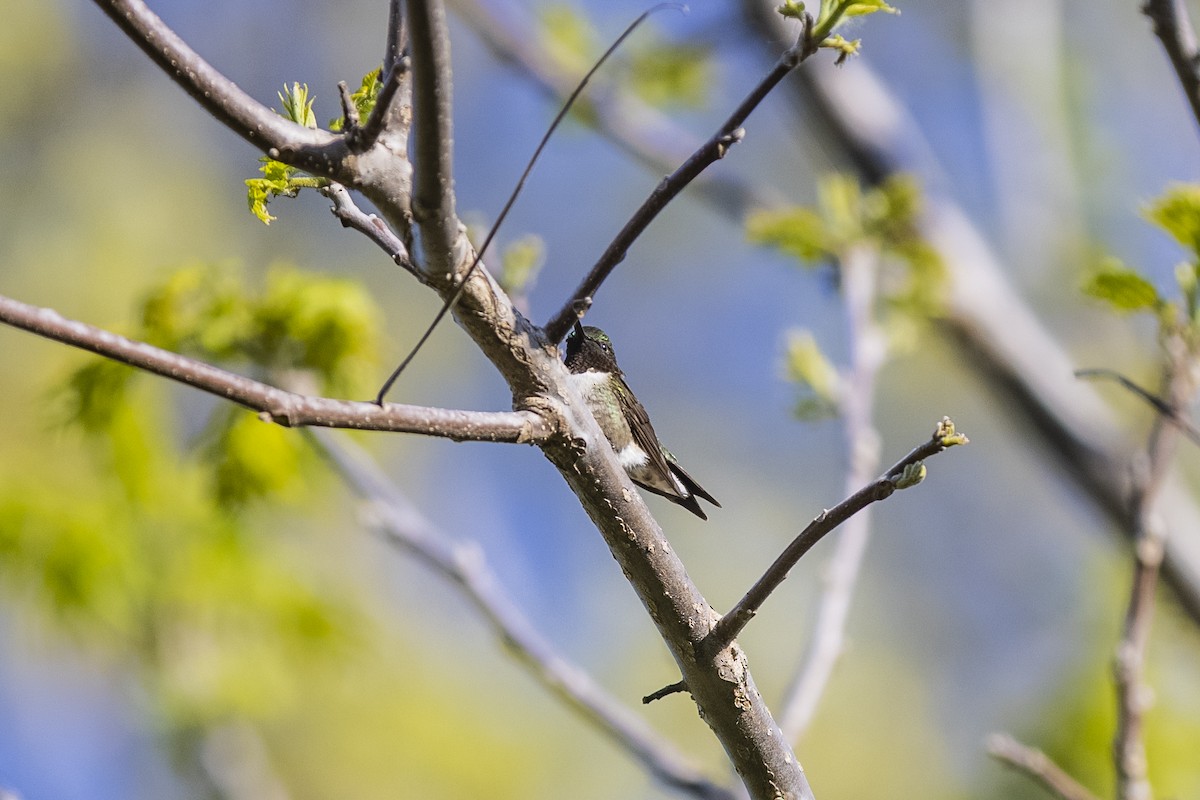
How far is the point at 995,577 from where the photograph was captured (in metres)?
11.1

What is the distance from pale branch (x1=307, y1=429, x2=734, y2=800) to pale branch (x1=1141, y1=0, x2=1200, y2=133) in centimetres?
162

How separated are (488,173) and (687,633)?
9.37m

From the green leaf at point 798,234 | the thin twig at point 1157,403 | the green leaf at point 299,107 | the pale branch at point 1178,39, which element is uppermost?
the green leaf at point 798,234

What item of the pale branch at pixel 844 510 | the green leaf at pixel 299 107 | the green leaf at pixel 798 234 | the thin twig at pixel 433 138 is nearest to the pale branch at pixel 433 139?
the thin twig at pixel 433 138

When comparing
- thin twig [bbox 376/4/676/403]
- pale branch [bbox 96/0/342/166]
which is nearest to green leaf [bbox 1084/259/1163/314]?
thin twig [bbox 376/4/676/403]

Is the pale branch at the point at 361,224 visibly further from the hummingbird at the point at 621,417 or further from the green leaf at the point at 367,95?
the hummingbird at the point at 621,417

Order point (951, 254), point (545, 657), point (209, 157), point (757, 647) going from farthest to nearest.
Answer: point (209, 157), point (757, 647), point (951, 254), point (545, 657)

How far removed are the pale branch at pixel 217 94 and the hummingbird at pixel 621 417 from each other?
40.9 inches

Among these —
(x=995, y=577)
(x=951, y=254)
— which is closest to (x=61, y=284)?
(x=951, y=254)

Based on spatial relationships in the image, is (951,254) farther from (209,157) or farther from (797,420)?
(209,157)

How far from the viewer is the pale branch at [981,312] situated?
13.5 ft

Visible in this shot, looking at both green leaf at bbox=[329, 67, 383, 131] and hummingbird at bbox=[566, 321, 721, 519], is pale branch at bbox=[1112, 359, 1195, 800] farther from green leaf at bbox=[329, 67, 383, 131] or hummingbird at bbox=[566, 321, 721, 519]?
green leaf at bbox=[329, 67, 383, 131]

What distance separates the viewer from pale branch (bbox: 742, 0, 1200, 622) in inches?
161

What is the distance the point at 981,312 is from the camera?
14.6ft
